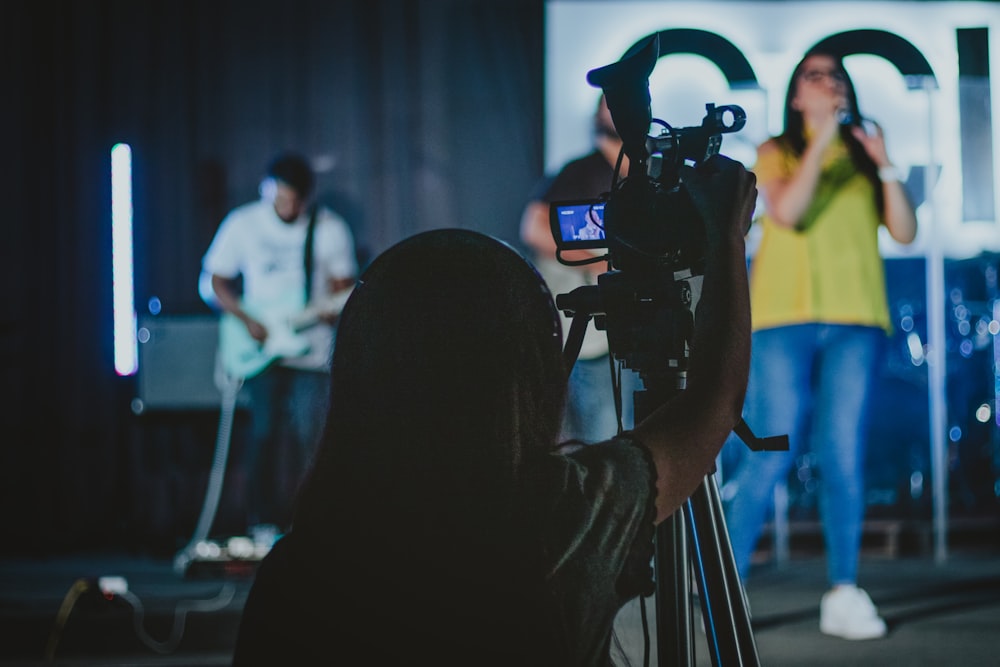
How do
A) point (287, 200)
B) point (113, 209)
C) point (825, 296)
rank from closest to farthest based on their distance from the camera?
1. point (825, 296)
2. point (287, 200)
3. point (113, 209)

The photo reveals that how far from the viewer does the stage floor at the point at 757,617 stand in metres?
2.49

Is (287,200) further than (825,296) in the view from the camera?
Yes

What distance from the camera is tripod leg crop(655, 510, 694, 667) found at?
1178 millimetres

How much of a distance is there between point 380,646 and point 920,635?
2.20m

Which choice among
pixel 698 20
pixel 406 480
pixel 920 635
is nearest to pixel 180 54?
pixel 698 20

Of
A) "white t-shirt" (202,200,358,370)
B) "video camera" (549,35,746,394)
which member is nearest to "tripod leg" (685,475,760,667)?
"video camera" (549,35,746,394)

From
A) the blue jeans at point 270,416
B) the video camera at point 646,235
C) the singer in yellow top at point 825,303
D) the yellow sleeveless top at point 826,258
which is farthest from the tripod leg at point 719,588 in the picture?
the blue jeans at point 270,416

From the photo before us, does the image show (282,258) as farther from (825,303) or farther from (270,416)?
(825,303)

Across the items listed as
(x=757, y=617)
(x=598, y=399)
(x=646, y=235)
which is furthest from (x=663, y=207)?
(x=757, y=617)

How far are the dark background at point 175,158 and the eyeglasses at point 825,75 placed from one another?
1.99 meters

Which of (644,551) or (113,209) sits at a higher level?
(113,209)

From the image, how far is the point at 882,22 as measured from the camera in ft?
13.7

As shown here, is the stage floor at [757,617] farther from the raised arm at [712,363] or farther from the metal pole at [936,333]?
the raised arm at [712,363]

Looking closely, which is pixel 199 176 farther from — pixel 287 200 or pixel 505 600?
pixel 505 600
